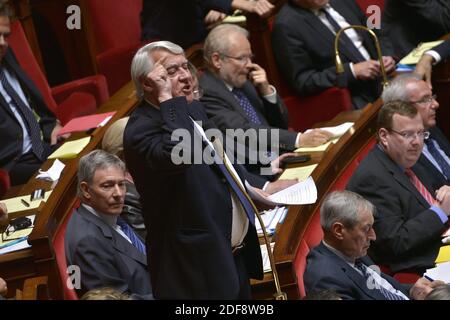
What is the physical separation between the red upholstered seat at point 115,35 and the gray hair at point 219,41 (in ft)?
1.64

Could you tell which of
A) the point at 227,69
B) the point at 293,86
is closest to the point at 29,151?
the point at 227,69

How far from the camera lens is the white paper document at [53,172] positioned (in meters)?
2.84

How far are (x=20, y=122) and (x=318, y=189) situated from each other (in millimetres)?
1025

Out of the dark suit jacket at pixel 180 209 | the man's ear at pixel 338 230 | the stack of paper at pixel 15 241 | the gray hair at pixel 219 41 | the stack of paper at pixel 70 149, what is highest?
the dark suit jacket at pixel 180 209

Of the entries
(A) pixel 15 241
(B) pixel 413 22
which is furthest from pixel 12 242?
(B) pixel 413 22

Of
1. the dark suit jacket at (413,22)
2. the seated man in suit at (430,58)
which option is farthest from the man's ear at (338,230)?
the dark suit jacket at (413,22)

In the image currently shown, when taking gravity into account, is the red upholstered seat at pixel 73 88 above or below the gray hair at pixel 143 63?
below

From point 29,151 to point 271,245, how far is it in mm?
1040

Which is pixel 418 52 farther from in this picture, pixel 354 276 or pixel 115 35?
pixel 354 276

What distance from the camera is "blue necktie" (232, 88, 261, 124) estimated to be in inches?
122

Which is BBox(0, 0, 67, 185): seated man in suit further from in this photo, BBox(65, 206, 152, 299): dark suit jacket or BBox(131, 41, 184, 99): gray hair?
BBox(131, 41, 184, 99): gray hair

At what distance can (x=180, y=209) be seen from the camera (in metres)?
1.99

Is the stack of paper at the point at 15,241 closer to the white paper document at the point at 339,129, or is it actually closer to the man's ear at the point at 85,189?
the man's ear at the point at 85,189

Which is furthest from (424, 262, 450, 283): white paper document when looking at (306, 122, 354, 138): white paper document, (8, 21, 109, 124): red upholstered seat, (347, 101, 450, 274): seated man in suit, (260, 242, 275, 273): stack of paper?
(8, 21, 109, 124): red upholstered seat
